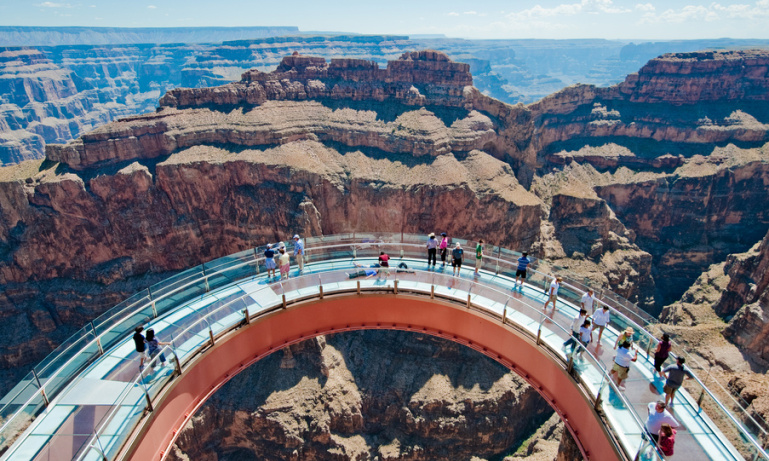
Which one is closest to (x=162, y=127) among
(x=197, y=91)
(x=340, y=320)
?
(x=197, y=91)

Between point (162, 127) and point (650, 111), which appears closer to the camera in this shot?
point (162, 127)

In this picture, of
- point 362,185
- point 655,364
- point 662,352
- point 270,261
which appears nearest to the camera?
point 662,352

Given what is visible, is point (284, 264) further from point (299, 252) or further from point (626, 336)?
point (626, 336)

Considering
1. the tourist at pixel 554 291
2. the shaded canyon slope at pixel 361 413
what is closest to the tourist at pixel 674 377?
the tourist at pixel 554 291

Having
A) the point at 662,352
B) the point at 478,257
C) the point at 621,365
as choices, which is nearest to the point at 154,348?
the point at 478,257

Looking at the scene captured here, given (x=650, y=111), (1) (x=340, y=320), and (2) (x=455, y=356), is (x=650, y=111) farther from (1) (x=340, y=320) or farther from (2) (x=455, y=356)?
(1) (x=340, y=320)

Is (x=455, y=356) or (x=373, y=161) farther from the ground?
(x=373, y=161)

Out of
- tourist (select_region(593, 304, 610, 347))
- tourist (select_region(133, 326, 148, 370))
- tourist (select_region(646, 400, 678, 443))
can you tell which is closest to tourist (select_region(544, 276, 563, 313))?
tourist (select_region(593, 304, 610, 347))
